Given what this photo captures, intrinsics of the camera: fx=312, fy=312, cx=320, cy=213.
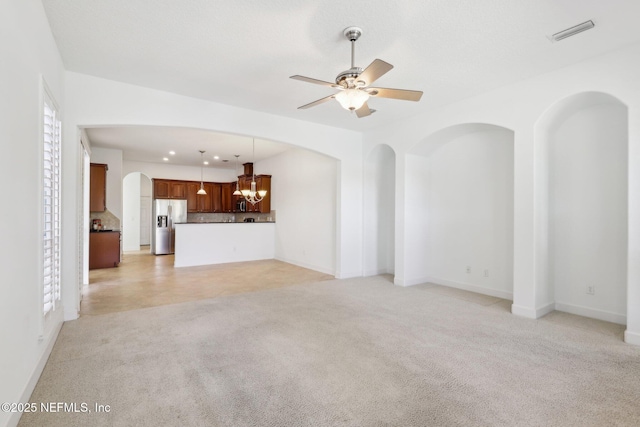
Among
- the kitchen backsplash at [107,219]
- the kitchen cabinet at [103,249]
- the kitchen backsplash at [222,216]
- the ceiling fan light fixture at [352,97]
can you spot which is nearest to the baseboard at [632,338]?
the ceiling fan light fixture at [352,97]

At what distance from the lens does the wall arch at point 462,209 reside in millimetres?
4691

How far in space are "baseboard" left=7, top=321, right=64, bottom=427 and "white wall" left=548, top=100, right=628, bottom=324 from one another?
5.36 meters

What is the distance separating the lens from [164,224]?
9.82 meters

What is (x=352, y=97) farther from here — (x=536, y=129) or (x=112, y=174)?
(x=112, y=174)

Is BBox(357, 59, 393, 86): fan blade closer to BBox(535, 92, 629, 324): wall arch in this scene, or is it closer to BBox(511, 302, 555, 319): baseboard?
BBox(535, 92, 629, 324): wall arch

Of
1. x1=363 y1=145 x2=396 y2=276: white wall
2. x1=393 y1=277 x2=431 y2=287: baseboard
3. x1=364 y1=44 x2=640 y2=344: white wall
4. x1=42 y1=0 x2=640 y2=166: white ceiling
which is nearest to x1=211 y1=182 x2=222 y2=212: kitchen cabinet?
x1=363 y1=145 x2=396 y2=276: white wall

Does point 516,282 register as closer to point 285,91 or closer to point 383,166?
point 383,166

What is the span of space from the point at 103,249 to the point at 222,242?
102 inches

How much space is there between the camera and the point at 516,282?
13.0 feet

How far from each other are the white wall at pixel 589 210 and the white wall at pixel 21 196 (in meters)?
5.35

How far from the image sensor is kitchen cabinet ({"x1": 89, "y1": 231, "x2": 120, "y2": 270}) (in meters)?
6.95

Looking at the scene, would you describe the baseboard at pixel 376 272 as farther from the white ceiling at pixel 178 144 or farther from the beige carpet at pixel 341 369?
the white ceiling at pixel 178 144

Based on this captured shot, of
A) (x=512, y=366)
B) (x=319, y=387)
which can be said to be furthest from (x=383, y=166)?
(x=319, y=387)

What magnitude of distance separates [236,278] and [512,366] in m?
4.77
